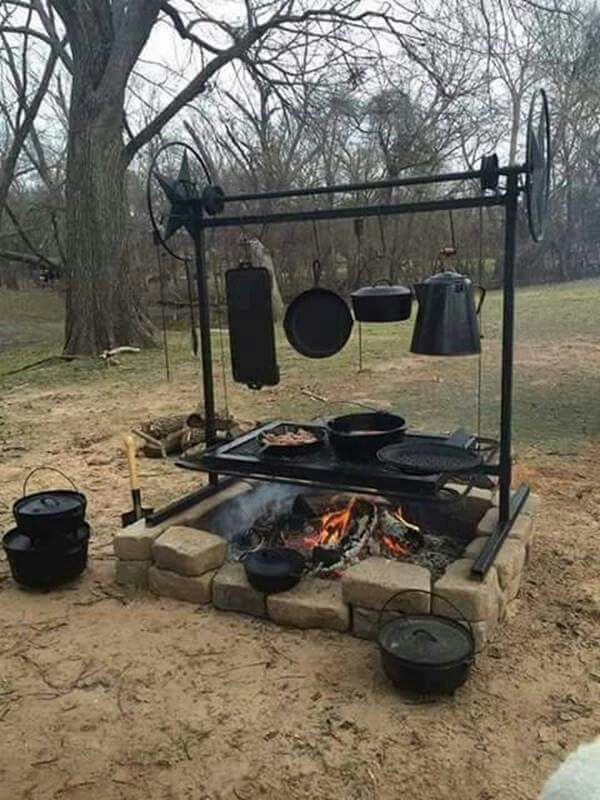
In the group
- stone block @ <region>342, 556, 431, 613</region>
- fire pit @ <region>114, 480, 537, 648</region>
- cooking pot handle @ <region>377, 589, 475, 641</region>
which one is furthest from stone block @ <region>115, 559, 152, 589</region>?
cooking pot handle @ <region>377, 589, 475, 641</region>

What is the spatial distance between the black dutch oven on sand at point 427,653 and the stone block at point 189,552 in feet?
2.57

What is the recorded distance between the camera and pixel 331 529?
114 inches

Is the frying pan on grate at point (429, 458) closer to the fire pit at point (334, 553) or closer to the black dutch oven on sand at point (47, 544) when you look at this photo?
the fire pit at point (334, 553)

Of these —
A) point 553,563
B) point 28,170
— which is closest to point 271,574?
point 553,563

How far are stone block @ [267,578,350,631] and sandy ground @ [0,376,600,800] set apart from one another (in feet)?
0.17

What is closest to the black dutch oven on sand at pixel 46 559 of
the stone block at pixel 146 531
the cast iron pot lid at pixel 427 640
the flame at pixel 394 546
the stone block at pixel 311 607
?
the stone block at pixel 146 531

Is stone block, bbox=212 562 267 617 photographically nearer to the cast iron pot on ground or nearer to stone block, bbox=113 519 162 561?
stone block, bbox=113 519 162 561

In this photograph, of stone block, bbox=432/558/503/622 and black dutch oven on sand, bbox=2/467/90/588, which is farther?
black dutch oven on sand, bbox=2/467/90/588

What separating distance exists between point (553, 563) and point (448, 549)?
0.45 m

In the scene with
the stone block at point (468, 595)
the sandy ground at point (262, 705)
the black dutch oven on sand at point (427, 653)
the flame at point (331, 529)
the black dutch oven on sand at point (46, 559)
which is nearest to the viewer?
the sandy ground at point (262, 705)

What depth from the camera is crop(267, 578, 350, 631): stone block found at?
2.35m

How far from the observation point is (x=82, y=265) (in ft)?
30.5

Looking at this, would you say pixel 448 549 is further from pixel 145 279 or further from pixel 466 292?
pixel 145 279

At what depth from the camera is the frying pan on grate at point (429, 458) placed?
8.06ft
